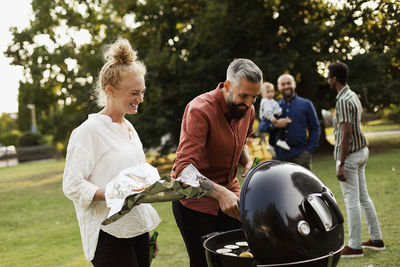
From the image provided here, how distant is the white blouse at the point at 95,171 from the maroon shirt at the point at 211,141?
33 centimetres

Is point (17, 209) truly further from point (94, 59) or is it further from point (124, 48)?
point (124, 48)

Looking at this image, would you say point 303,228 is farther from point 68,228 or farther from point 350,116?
point 68,228

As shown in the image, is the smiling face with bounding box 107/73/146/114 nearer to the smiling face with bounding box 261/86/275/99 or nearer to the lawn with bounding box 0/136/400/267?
the lawn with bounding box 0/136/400/267

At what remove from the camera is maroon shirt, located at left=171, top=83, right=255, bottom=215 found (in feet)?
8.70

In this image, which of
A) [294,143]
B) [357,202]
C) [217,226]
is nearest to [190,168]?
[217,226]

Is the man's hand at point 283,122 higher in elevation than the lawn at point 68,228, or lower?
higher

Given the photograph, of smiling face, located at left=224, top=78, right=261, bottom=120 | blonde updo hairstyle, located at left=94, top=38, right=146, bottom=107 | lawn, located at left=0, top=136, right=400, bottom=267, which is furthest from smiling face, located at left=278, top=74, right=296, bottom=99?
blonde updo hairstyle, located at left=94, top=38, right=146, bottom=107

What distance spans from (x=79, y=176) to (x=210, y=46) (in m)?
13.7

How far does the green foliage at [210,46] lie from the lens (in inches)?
582

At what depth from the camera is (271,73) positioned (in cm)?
1530

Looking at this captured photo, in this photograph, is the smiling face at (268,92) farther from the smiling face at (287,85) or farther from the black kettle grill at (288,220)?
the black kettle grill at (288,220)

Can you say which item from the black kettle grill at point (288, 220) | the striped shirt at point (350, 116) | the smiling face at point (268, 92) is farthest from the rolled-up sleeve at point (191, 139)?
the smiling face at point (268, 92)

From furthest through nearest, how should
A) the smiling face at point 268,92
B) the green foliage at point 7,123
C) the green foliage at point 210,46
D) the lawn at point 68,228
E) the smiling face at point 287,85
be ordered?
the green foliage at point 7,123
the green foliage at point 210,46
the smiling face at point 268,92
the smiling face at point 287,85
the lawn at point 68,228

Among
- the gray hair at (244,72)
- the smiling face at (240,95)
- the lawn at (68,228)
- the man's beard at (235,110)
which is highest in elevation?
the gray hair at (244,72)
